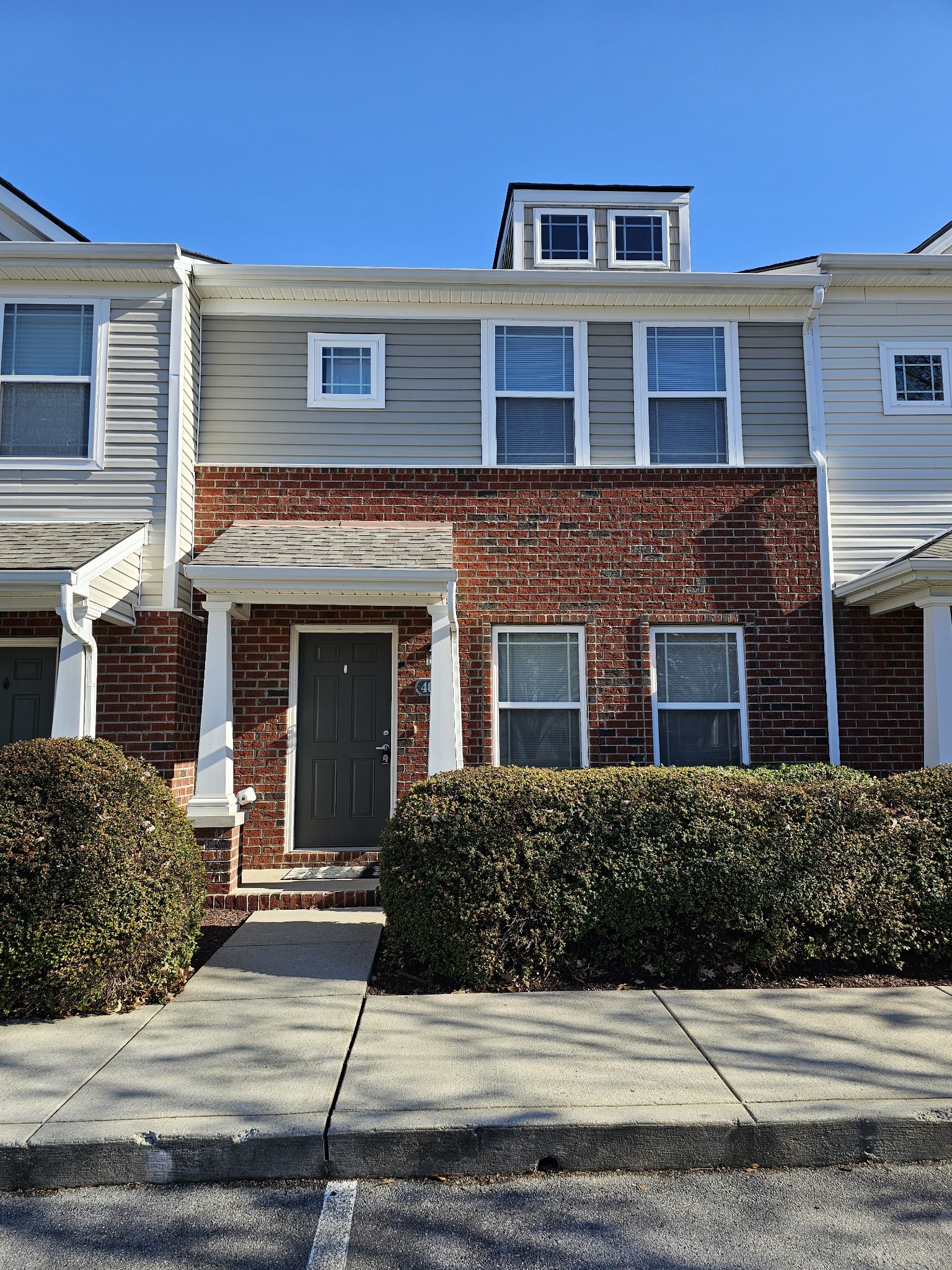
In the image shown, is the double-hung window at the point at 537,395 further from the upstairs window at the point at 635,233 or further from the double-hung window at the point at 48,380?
the double-hung window at the point at 48,380

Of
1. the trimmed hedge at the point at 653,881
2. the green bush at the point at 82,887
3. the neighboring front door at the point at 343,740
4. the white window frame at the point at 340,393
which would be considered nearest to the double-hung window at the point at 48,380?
the white window frame at the point at 340,393

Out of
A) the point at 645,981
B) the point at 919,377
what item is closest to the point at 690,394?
the point at 919,377

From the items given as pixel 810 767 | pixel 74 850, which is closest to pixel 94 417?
pixel 74 850

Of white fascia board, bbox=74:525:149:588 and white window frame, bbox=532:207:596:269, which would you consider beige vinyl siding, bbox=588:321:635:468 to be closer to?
white window frame, bbox=532:207:596:269

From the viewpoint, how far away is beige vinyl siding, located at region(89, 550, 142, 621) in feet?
24.3

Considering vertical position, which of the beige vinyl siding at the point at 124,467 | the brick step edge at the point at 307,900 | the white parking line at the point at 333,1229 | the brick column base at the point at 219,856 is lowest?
the white parking line at the point at 333,1229

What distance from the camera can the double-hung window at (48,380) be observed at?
8.62 metres

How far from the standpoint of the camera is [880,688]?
9000mm

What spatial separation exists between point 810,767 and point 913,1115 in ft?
14.6

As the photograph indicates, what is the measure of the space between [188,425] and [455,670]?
3539 millimetres

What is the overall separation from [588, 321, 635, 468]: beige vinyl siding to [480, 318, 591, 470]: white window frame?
0.18ft

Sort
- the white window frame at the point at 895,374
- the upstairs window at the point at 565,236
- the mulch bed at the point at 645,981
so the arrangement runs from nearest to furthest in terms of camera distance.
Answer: the mulch bed at the point at 645,981 → the white window frame at the point at 895,374 → the upstairs window at the point at 565,236

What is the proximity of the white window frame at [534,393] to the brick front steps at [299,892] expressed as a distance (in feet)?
13.6

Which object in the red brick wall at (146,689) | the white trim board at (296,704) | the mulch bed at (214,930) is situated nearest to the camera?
the mulch bed at (214,930)
